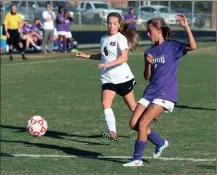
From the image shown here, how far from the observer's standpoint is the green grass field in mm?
9844

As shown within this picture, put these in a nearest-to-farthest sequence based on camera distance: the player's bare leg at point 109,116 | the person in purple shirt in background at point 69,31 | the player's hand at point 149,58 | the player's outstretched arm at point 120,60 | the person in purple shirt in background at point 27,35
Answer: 1. the player's hand at point 149,58
2. the player's outstretched arm at point 120,60
3. the player's bare leg at point 109,116
4. the person in purple shirt in background at point 69,31
5. the person in purple shirt in background at point 27,35

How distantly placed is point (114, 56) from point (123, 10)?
117 feet

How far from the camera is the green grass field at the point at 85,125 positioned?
9.84 meters

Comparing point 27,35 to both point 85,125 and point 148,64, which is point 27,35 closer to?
point 85,125

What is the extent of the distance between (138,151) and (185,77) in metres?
12.7

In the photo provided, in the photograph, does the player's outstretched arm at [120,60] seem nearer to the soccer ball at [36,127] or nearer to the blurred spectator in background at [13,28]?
the soccer ball at [36,127]

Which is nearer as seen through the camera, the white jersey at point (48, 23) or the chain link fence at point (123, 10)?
the white jersey at point (48, 23)

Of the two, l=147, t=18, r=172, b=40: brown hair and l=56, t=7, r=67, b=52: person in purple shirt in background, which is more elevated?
l=147, t=18, r=172, b=40: brown hair

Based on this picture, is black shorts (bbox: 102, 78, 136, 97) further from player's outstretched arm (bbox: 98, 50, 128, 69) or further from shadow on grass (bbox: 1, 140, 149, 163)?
shadow on grass (bbox: 1, 140, 149, 163)

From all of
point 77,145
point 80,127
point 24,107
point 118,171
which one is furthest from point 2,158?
point 24,107

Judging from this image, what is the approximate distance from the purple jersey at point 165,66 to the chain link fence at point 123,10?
3591 cm

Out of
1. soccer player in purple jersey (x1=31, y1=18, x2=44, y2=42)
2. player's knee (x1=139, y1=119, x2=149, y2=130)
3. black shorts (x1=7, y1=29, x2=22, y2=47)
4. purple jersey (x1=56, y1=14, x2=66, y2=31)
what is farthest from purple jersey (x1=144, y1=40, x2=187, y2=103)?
soccer player in purple jersey (x1=31, y1=18, x2=44, y2=42)

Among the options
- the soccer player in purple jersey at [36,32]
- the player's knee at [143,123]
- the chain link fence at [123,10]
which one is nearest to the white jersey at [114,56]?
the player's knee at [143,123]

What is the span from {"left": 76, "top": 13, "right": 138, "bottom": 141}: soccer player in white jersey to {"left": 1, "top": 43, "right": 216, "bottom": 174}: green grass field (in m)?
0.58
